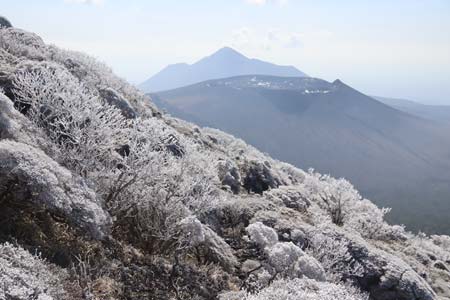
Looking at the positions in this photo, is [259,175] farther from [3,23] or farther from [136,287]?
[3,23]

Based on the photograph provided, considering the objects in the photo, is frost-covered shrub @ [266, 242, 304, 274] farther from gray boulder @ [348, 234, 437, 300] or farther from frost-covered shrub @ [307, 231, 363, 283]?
gray boulder @ [348, 234, 437, 300]

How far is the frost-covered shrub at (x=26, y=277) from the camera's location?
598 cm

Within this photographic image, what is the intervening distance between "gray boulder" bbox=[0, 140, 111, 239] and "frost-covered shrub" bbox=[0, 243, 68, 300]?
3.79 ft

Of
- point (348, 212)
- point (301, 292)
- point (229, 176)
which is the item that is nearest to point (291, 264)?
point (301, 292)

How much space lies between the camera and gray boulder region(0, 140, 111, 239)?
7988mm

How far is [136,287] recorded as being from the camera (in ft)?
28.5

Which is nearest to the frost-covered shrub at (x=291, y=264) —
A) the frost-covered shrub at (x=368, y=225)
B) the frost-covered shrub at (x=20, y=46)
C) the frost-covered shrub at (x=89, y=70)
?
the frost-covered shrub at (x=368, y=225)

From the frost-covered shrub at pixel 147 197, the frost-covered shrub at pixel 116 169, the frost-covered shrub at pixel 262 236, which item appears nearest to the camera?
the frost-covered shrub at pixel 116 169

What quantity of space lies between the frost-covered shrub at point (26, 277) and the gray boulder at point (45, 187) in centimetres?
115

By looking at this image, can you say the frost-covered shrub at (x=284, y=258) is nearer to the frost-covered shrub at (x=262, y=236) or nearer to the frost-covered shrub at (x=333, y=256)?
the frost-covered shrub at (x=262, y=236)

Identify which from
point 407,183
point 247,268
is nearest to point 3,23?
point 247,268

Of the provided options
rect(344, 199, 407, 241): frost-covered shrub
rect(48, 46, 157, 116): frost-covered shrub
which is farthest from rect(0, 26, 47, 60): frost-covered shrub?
rect(344, 199, 407, 241): frost-covered shrub

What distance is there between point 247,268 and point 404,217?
146 m

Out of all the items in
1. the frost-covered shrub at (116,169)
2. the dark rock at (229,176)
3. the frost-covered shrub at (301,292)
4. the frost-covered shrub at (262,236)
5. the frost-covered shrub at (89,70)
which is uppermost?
the frost-covered shrub at (89,70)
